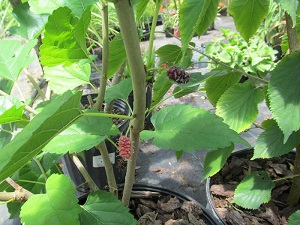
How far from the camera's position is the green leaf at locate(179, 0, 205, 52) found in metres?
0.36

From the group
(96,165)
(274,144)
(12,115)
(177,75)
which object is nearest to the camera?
(12,115)

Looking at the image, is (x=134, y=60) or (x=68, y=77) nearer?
(x=134, y=60)

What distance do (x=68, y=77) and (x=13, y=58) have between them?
0.33 feet

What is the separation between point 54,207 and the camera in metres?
0.34

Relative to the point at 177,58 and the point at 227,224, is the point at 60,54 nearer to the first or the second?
the point at 177,58

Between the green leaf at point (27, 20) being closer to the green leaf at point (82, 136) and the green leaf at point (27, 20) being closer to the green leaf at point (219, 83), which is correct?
the green leaf at point (82, 136)

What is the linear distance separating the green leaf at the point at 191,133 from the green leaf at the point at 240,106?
203 millimetres

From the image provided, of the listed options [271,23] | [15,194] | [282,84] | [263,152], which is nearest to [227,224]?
[263,152]

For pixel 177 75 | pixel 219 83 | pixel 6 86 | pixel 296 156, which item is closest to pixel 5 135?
pixel 6 86

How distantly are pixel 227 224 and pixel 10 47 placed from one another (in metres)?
0.52

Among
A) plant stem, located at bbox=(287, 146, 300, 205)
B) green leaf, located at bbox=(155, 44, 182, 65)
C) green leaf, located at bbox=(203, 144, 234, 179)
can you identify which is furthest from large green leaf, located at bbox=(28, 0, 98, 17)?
plant stem, located at bbox=(287, 146, 300, 205)

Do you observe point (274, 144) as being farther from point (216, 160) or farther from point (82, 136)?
point (82, 136)

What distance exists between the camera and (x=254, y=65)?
4.83ft

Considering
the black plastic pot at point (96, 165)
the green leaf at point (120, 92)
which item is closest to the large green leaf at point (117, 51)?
the green leaf at point (120, 92)
